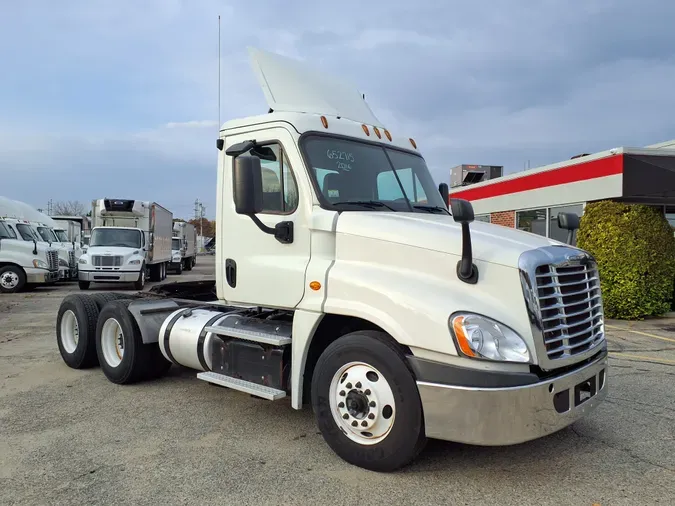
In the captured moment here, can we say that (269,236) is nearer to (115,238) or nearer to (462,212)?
(462,212)

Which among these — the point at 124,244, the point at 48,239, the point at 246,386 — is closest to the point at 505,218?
the point at 124,244

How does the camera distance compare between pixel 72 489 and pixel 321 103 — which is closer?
pixel 72 489

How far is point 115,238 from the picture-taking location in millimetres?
19062

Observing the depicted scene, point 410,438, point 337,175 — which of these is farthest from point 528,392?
point 337,175

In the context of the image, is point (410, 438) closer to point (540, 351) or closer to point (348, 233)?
point (540, 351)

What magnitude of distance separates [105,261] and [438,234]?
1651 centimetres

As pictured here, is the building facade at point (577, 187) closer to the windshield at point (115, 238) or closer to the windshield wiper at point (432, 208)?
the windshield wiper at point (432, 208)

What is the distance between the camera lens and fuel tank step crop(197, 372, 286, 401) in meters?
4.23

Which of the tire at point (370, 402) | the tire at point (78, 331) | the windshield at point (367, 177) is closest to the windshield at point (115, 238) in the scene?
the tire at point (78, 331)

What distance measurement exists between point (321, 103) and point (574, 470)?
11.7 feet

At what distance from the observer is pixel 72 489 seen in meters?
3.51

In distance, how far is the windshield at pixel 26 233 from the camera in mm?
18438

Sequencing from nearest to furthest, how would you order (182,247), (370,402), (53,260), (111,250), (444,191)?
1. (370,402)
2. (444,191)
3. (111,250)
4. (53,260)
5. (182,247)

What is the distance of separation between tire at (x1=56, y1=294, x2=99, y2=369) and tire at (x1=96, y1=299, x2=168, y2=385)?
250mm
